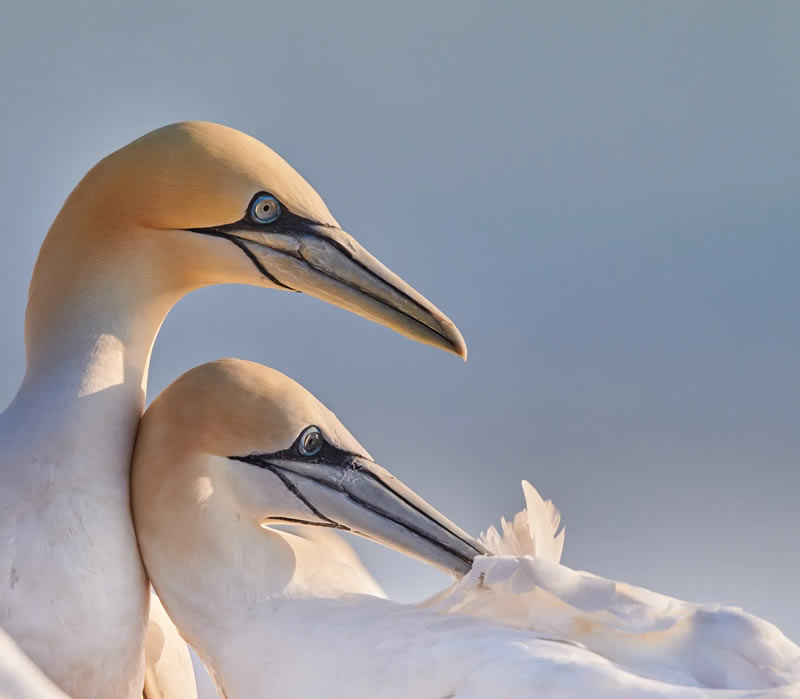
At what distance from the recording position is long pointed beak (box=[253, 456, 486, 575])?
3.61 metres

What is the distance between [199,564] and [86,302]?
0.87 meters

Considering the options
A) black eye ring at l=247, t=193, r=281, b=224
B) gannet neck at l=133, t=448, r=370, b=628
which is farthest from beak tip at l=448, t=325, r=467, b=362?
gannet neck at l=133, t=448, r=370, b=628

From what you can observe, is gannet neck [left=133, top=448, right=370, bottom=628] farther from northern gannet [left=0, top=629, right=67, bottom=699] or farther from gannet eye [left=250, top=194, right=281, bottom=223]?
northern gannet [left=0, top=629, right=67, bottom=699]

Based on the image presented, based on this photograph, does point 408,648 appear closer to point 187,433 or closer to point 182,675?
point 187,433

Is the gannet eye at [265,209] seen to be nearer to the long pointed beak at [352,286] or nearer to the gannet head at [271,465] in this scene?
the long pointed beak at [352,286]

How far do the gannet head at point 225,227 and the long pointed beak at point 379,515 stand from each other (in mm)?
527

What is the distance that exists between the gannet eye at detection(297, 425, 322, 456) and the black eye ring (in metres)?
0.68

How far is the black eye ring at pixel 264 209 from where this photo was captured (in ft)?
11.4

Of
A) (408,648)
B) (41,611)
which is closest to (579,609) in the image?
(408,648)

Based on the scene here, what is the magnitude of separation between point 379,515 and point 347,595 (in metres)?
0.30

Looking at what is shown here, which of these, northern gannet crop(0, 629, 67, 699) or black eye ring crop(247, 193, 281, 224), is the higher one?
black eye ring crop(247, 193, 281, 224)

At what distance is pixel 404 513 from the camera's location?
362 cm

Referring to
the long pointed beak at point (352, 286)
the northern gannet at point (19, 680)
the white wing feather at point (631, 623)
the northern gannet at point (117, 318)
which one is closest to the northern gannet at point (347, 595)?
the white wing feather at point (631, 623)

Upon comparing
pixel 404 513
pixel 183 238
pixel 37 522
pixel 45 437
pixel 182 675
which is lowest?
pixel 182 675
